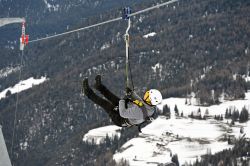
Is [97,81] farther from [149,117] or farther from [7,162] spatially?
[7,162]

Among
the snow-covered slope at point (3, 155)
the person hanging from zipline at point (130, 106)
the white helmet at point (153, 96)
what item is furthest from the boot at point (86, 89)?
the snow-covered slope at point (3, 155)

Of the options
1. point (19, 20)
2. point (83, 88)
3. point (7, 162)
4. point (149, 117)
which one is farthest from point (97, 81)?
point (7, 162)

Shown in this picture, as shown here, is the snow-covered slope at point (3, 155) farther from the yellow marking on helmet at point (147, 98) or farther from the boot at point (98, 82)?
the boot at point (98, 82)

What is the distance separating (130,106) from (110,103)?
1.50 metres

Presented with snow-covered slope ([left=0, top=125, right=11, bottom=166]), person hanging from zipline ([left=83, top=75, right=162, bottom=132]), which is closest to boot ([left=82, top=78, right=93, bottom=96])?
person hanging from zipline ([left=83, top=75, right=162, bottom=132])

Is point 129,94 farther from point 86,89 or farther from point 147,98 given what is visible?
point 86,89

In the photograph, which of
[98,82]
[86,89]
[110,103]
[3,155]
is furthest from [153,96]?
[3,155]

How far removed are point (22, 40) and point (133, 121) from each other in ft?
39.1

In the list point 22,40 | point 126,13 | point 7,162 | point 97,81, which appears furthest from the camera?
point 22,40

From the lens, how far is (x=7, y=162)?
40.1 feet

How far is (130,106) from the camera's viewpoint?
1927cm

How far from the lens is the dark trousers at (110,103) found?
2016 cm

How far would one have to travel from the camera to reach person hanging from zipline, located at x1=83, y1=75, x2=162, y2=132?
19.0 metres

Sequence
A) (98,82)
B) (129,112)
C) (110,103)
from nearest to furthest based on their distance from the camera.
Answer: (129,112) < (98,82) < (110,103)
